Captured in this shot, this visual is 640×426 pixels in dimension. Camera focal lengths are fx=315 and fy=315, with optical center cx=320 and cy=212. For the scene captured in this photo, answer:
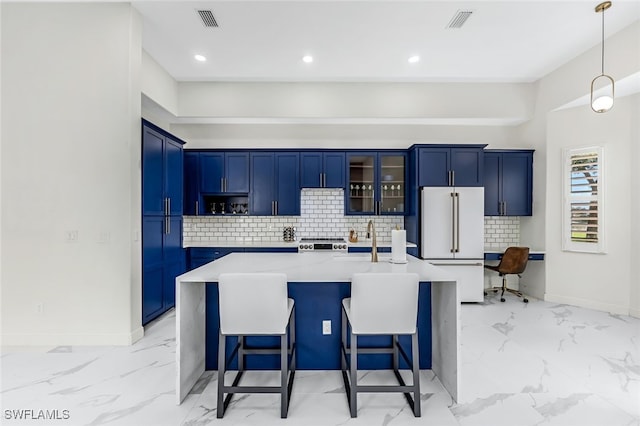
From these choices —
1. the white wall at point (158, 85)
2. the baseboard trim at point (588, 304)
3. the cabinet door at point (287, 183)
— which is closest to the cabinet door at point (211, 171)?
the white wall at point (158, 85)

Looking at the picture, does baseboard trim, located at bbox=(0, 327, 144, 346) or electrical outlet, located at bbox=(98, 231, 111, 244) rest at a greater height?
electrical outlet, located at bbox=(98, 231, 111, 244)

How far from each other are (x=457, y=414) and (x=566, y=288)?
372 cm

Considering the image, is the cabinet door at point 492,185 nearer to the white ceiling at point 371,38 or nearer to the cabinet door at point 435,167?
the cabinet door at point 435,167

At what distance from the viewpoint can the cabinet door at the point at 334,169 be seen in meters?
5.16

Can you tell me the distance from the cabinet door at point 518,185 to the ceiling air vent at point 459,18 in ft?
8.16

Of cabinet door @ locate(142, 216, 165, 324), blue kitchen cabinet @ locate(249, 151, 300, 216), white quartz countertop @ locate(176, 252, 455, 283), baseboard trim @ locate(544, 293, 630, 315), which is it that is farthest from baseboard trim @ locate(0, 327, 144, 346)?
baseboard trim @ locate(544, 293, 630, 315)

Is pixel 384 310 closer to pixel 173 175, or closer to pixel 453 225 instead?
pixel 453 225

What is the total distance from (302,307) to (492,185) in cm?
407

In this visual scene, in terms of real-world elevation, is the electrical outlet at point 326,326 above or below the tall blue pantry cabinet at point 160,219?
below

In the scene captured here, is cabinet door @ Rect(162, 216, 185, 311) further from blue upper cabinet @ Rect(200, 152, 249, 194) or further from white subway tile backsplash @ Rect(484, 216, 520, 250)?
white subway tile backsplash @ Rect(484, 216, 520, 250)

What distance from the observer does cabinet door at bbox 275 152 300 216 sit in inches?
203

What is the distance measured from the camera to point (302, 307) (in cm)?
257

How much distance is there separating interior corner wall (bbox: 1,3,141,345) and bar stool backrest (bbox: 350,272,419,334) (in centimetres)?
241

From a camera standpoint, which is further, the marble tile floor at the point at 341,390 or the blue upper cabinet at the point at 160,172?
the blue upper cabinet at the point at 160,172
